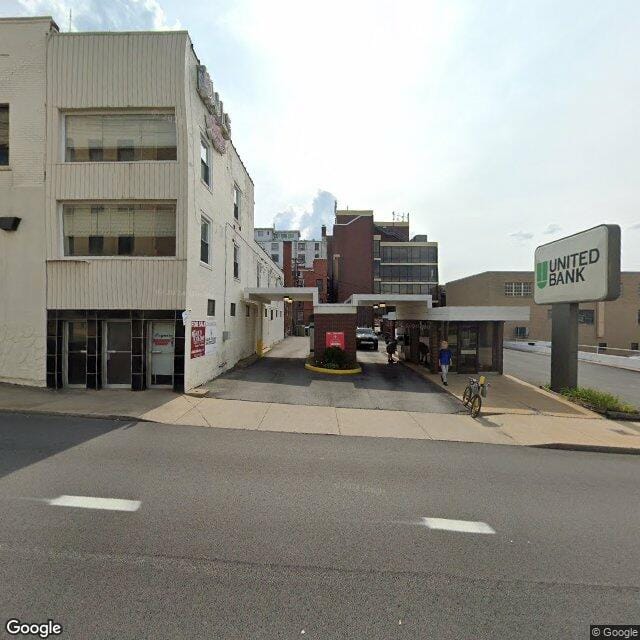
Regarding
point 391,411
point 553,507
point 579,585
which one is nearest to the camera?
point 579,585

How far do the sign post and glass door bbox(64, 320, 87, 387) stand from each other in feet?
51.5

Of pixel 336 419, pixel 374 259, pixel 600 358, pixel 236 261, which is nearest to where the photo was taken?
pixel 336 419

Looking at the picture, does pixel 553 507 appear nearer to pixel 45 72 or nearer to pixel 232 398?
pixel 232 398

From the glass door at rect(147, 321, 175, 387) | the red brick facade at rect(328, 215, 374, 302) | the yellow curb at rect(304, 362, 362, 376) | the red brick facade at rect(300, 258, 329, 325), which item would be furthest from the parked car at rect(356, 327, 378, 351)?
the red brick facade at rect(300, 258, 329, 325)

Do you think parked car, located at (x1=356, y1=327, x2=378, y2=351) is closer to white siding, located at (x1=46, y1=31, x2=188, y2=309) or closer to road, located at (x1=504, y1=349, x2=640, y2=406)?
road, located at (x1=504, y1=349, x2=640, y2=406)

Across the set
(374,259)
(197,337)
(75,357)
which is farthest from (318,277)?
(75,357)

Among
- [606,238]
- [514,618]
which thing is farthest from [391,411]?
[606,238]

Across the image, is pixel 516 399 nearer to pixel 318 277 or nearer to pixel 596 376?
pixel 596 376

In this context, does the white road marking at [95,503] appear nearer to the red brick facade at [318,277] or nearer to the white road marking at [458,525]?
the white road marking at [458,525]

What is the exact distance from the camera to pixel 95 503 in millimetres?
4305

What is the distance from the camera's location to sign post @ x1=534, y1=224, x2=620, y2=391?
10.8 metres

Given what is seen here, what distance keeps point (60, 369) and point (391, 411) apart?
10236mm

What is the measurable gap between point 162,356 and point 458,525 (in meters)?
9.88

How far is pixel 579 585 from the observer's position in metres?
A: 3.19
